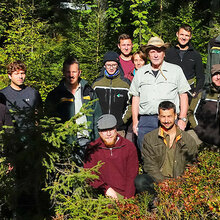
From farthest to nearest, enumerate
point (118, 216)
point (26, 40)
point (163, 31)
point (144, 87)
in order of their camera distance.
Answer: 1. point (163, 31)
2. point (26, 40)
3. point (144, 87)
4. point (118, 216)

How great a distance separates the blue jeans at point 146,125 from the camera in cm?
521

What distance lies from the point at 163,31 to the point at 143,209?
27.2ft

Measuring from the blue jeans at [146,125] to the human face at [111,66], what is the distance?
3.99ft

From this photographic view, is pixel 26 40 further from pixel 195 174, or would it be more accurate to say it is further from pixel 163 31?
pixel 195 174

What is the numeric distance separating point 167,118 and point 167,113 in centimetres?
9

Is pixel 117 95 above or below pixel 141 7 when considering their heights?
below

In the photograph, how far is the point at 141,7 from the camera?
9.66 metres

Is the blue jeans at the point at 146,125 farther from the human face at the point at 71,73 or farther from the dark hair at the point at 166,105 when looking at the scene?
the human face at the point at 71,73

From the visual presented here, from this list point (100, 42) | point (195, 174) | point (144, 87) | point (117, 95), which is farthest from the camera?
point (100, 42)

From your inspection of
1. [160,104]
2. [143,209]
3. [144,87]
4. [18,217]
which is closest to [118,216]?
→ [143,209]

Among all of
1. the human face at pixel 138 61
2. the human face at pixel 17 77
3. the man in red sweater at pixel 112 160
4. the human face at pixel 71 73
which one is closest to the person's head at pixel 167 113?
the man in red sweater at pixel 112 160

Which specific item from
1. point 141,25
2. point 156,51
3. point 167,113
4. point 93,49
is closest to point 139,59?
point 156,51

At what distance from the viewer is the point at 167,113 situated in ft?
15.6

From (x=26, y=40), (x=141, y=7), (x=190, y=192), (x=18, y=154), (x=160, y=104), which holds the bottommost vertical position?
(x=190, y=192)
